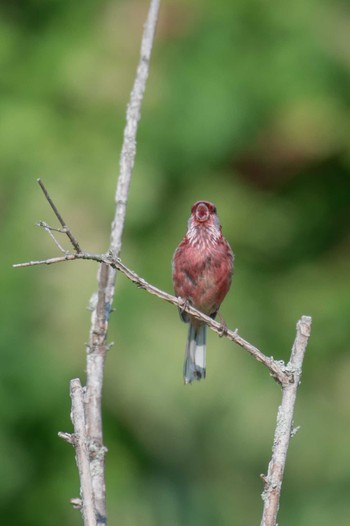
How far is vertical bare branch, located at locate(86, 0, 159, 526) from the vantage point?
317 centimetres

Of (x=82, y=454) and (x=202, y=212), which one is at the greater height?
(x=202, y=212)

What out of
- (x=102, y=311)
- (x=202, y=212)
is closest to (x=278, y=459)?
(x=102, y=311)

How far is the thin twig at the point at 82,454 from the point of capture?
2605 mm

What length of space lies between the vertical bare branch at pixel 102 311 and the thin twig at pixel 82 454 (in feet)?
1.10

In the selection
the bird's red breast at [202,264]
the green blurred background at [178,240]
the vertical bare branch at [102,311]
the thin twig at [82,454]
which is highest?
the green blurred background at [178,240]

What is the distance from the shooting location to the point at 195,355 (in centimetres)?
582

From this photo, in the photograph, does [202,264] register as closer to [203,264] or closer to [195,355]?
[203,264]

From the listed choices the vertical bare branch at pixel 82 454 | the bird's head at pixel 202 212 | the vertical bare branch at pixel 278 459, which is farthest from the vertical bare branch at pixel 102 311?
the bird's head at pixel 202 212

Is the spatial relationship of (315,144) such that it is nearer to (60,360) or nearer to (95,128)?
(95,128)

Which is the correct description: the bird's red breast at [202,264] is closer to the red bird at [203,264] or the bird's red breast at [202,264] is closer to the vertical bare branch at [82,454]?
the red bird at [203,264]

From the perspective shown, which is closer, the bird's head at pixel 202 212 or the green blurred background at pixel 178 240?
the bird's head at pixel 202 212

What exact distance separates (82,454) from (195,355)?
317cm

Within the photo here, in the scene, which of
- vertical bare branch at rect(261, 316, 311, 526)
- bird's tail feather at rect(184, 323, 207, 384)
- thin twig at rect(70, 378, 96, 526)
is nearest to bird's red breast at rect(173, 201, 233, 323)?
bird's tail feather at rect(184, 323, 207, 384)

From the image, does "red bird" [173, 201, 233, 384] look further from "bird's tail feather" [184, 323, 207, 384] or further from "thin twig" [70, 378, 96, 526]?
"thin twig" [70, 378, 96, 526]
